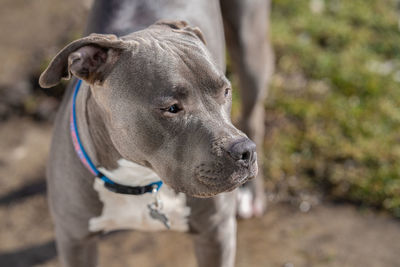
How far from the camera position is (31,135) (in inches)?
184

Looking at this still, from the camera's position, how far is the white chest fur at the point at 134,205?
2.74 meters

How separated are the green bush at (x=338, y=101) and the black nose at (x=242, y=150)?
6.54ft

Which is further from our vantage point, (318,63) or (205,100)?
(318,63)

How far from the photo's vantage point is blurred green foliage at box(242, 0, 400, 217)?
4258mm

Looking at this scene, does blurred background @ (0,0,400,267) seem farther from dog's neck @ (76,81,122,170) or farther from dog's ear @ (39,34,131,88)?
dog's ear @ (39,34,131,88)

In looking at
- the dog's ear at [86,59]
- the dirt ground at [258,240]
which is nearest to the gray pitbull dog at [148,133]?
the dog's ear at [86,59]

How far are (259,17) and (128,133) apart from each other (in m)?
1.68

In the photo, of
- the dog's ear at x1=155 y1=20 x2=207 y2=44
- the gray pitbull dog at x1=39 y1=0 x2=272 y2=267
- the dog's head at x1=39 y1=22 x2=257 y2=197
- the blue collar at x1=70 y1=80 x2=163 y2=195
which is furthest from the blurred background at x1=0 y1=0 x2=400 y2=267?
the dog's ear at x1=155 y1=20 x2=207 y2=44

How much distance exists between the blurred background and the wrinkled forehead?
5.66 feet

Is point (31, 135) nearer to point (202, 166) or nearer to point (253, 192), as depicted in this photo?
point (253, 192)

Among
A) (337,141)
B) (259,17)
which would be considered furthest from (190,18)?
(337,141)

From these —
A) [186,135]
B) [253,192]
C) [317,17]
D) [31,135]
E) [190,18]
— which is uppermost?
[190,18]

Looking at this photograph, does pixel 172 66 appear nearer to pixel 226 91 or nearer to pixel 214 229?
pixel 226 91

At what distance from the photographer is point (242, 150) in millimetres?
2311
